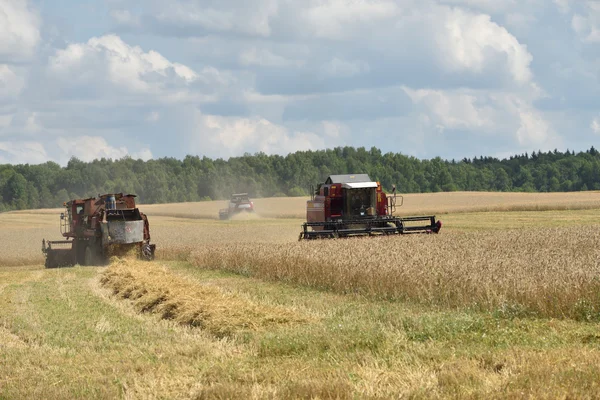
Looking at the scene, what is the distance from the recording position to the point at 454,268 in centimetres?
1566

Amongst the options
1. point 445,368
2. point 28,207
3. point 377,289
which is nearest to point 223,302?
point 377,289

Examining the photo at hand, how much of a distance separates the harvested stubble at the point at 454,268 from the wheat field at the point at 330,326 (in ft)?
0.13

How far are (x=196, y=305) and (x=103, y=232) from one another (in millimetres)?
15505

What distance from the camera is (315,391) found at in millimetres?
7727

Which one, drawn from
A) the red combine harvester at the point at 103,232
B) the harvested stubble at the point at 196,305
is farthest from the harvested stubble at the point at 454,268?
the red combine harvester at the point at 103,232

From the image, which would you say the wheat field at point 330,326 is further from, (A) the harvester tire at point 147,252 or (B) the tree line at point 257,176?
(B) the tree line at point 257,176

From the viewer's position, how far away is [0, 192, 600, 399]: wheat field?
8242 mm

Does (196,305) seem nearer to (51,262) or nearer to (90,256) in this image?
(90,256)

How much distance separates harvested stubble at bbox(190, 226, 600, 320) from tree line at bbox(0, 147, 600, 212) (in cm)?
9851

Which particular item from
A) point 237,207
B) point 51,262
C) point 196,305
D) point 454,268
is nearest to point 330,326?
point 196,305

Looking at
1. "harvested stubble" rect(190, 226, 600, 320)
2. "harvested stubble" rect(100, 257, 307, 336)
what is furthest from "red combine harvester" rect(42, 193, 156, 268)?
"harvested stubble" rect(100, 257, 307, 336)

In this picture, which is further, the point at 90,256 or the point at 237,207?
the point at 237,207

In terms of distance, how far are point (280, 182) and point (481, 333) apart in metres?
129

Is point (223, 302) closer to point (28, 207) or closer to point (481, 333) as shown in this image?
point (481, 333)
